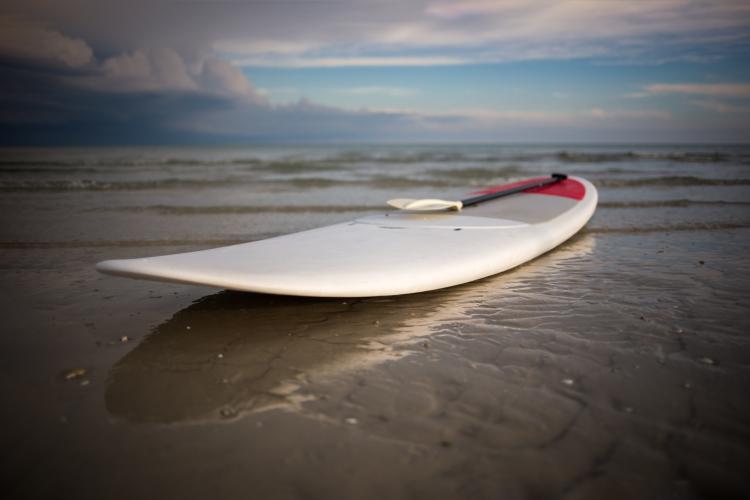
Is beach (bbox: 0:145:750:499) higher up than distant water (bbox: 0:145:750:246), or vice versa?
distant water (bbox: 0:145:750:246)

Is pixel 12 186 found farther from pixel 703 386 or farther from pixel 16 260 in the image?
pixel 703 386

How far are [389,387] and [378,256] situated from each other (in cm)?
109

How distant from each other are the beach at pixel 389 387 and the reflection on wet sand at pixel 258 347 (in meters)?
0.01

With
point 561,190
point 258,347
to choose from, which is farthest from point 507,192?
point 258,347

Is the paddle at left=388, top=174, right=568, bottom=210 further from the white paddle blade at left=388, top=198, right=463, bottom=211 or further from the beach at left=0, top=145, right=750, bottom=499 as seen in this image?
the beach at left=0, top=145, right=750, bottom=499

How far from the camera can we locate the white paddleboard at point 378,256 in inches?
89.6

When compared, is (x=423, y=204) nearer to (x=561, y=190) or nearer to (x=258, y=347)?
(x=258, y=347)

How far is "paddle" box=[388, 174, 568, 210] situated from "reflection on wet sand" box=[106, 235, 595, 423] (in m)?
1.09

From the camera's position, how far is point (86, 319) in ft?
8.78

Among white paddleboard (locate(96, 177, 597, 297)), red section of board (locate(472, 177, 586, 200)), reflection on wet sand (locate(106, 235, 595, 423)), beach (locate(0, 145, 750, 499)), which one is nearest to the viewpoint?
beach (locate(0, 145, 750, 499))

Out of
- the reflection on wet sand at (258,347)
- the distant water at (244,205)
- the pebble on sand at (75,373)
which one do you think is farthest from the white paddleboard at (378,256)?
the distant water at (244,205)

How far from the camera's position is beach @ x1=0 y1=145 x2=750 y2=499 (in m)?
1.40

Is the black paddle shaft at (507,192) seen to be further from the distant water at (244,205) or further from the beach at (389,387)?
the beach at (389,387)

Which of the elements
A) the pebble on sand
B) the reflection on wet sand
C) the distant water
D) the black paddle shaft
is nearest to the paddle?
the black paddle shaft
